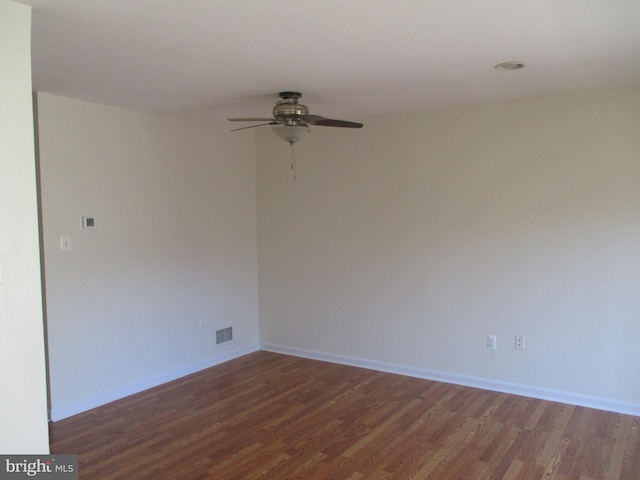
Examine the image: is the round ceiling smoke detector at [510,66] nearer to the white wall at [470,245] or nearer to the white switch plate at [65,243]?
the white wall at [470,245]

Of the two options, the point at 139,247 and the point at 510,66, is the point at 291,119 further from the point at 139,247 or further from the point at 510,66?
the point at 139,247

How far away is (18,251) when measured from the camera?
6.73 feet

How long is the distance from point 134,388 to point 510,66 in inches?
147

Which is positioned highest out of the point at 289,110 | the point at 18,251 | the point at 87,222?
the point at 289,110

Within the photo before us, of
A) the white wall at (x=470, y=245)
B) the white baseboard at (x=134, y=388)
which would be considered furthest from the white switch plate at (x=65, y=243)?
the white wall at (x=470, y=245)

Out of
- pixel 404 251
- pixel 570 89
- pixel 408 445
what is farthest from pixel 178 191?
pixel 570 89

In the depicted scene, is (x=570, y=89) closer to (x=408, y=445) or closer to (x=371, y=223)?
(x=371, y=223)

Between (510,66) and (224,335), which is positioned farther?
(224,335)

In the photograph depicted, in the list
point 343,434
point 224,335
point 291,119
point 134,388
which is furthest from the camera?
point 224,335

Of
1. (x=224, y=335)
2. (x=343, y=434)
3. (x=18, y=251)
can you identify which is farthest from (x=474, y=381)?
(x=18, y=251)

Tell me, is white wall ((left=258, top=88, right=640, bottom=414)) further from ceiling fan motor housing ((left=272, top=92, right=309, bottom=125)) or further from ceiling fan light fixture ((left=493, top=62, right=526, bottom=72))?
ceiling fan motor housing ((left=272, top=92, right=309, bottom=125))

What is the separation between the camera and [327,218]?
16.4 ft

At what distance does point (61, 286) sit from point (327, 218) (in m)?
2.40

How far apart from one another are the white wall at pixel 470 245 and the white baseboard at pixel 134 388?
1.84ft
